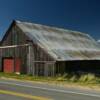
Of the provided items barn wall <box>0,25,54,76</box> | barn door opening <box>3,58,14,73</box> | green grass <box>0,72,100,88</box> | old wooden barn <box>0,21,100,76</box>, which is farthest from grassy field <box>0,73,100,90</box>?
barn door opening <box>3,58,14,73</box>

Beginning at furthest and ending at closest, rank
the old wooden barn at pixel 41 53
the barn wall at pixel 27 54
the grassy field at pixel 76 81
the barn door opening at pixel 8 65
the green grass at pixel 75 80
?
the barn door opening at pixel 8 65 < the old wooden barn at pixel 41 53 < the barn wall at pixel 27 54 < the green grass at pixel 75 80 < the grassy field at pixel 76 81

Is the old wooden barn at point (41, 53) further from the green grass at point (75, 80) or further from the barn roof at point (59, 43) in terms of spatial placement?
the green grass at point (75, 80)

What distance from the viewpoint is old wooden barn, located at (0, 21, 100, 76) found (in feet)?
95.1

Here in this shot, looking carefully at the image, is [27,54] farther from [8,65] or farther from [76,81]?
[76,81]

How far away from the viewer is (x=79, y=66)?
108 feet

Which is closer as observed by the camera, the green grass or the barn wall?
the green grass

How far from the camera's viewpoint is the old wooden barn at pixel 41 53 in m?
29.0

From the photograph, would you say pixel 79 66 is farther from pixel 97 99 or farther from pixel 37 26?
pixel 97 99

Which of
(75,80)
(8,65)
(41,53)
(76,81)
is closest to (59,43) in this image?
(41,53)

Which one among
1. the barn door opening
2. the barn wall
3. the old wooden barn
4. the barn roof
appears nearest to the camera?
the barn wall

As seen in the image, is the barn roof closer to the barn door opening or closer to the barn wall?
the barn wall

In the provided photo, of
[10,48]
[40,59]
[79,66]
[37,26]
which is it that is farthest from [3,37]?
[79,66]

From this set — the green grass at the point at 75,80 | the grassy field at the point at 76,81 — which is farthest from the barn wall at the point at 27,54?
the grassy field at the point at 76,81

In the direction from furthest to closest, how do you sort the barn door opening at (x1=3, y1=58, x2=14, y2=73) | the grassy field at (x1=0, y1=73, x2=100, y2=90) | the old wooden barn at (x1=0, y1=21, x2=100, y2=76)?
1. the barn door opening at (x1=3, y1=58, x2=14, y2=73)
2. the old wooden barn at (x1=0, y1=21, x2=100, y2=76)
3. the grassy field at (x1=0, y1=73, x2=100, y2=90)
